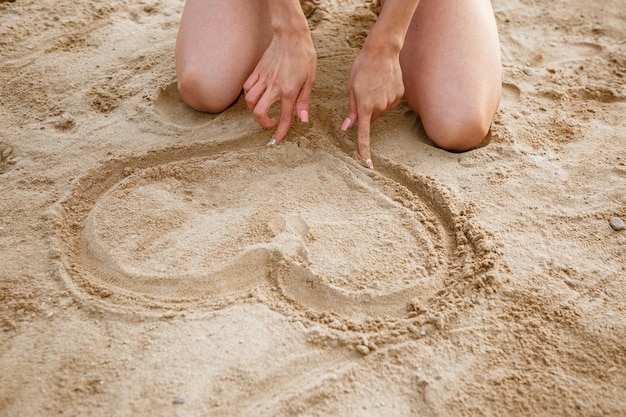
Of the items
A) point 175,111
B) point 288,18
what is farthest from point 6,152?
point 288,18

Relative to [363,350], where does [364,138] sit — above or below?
above

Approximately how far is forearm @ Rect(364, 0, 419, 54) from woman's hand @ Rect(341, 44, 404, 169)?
2cm

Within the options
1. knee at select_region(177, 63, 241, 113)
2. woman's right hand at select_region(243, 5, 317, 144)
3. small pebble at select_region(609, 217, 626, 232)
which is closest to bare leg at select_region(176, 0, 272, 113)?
knee at select_region(177, 63, 241, 113)

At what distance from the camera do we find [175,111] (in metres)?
2.29

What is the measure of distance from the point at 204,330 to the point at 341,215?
574 millimetres

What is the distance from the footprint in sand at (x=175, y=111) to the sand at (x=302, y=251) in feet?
0.04

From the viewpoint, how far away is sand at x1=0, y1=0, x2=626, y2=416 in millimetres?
1392

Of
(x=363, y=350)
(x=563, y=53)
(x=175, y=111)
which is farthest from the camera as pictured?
(x=563, y=53)

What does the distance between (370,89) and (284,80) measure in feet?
0.92

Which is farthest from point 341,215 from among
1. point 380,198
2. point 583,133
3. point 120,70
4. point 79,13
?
point 79,13

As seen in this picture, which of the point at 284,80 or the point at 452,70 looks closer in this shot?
the point at 284,80

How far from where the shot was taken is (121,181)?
196 cm

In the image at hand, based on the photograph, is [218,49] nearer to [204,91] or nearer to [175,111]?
[204,91]

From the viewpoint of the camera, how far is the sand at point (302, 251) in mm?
1392
